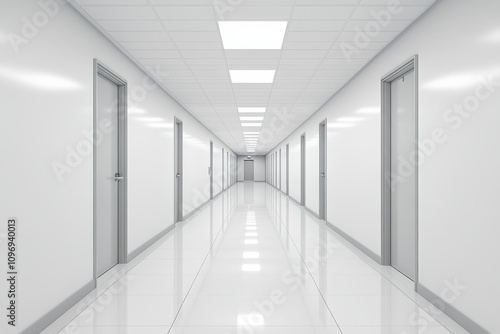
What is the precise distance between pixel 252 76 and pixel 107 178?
3122mm

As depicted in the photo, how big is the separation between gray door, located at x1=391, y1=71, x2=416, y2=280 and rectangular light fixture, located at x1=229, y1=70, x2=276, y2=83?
2.16 meters

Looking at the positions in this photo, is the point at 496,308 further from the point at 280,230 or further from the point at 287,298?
the point at 280,230

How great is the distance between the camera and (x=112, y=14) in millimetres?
3627

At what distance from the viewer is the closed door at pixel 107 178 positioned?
428cm

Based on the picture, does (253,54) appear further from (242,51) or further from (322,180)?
(322,180)

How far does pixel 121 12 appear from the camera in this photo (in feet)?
11.8

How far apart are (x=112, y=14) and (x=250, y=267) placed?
368cm

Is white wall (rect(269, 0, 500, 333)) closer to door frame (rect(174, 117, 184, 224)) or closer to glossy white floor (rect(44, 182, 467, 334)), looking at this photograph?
glossy white floor (rect(44, 182, 467, 334))

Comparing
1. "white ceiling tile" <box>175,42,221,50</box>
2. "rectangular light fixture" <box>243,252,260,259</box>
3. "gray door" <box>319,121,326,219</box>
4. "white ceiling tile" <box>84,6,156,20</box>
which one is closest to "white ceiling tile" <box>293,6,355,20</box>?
"white ceiling tile" <box>175,42,221,50</box>

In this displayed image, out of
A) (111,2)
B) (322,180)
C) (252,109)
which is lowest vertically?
(322,180)

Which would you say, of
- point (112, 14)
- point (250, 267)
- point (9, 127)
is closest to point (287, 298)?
point (250, 267)

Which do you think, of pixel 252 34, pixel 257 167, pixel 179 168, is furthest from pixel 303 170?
pixel 257 167

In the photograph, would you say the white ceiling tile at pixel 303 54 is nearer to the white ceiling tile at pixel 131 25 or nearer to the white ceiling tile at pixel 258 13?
the white ceiling tile at pixel 258 13

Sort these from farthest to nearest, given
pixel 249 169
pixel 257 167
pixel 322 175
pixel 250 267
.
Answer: pixel 249 169 → pixel 257 167 → pixel 322 175 → pixel 250 267
